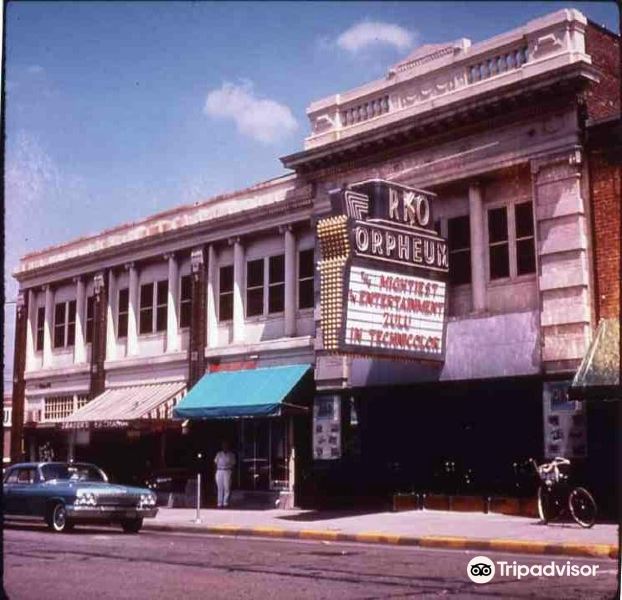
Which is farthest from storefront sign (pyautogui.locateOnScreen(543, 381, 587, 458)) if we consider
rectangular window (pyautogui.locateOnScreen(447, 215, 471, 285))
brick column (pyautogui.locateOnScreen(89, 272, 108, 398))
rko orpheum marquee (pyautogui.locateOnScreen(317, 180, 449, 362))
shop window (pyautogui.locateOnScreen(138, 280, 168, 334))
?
brick column (pyautogui.locateOnScreen(89, 272, 108, 398))

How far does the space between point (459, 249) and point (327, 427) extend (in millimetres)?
5485

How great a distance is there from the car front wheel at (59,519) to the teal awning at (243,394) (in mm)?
6155

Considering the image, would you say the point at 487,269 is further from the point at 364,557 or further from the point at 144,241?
the point at 144,241

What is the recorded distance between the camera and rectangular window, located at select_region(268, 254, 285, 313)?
2489 cm

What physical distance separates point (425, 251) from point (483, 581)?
10.9m

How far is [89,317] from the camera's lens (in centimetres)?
3131

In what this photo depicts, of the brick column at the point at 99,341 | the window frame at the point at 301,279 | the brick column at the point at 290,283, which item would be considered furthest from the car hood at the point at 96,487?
the brick column at the point at 99,341

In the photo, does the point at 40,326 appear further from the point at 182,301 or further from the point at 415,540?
the point at 415,540

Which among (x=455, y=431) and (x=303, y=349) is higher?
(x=303, y=349)

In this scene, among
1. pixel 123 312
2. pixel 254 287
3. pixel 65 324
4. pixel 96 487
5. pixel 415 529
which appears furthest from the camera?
pixel 65 324

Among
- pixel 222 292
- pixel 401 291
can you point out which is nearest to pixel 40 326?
pixel 222 292

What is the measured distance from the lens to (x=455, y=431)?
66.4 ft

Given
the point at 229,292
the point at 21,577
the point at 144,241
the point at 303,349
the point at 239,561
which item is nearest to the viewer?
the point at 21,577

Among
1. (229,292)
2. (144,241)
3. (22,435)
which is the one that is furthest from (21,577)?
(22,435)
